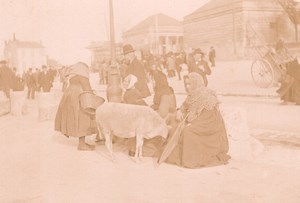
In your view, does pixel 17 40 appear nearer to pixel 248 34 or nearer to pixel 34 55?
pixel 34 55

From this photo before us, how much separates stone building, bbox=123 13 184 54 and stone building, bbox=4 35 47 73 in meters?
36.3

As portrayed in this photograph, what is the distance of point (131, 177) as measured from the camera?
603 centimetres

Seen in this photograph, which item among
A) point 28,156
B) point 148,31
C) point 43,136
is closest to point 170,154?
point 28,156

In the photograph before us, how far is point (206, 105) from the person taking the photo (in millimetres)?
6703

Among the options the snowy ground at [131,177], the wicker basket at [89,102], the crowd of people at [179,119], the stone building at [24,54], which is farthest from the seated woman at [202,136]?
the stone building at [24,54]

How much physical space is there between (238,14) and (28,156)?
33.3 meters

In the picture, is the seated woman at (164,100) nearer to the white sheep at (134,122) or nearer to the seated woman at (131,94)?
the seated woman at (131,94)

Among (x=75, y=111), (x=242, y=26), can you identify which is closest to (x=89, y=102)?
(x=75, y=111)

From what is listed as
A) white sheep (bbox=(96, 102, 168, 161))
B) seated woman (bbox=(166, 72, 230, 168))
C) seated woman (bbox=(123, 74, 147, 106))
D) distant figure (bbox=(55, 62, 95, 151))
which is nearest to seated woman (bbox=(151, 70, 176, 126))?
seated woman (bbox=(123, 74, 147, 106))

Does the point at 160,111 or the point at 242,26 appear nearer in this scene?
the point at 160,111

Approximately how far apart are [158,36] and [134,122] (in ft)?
163

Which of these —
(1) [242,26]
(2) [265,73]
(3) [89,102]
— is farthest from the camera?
(1) [242,26]

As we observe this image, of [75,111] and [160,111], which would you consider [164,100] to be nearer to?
[160,111]

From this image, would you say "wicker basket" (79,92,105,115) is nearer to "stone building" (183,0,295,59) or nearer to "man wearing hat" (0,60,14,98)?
"man wearing hat" (0,60,14,98)
